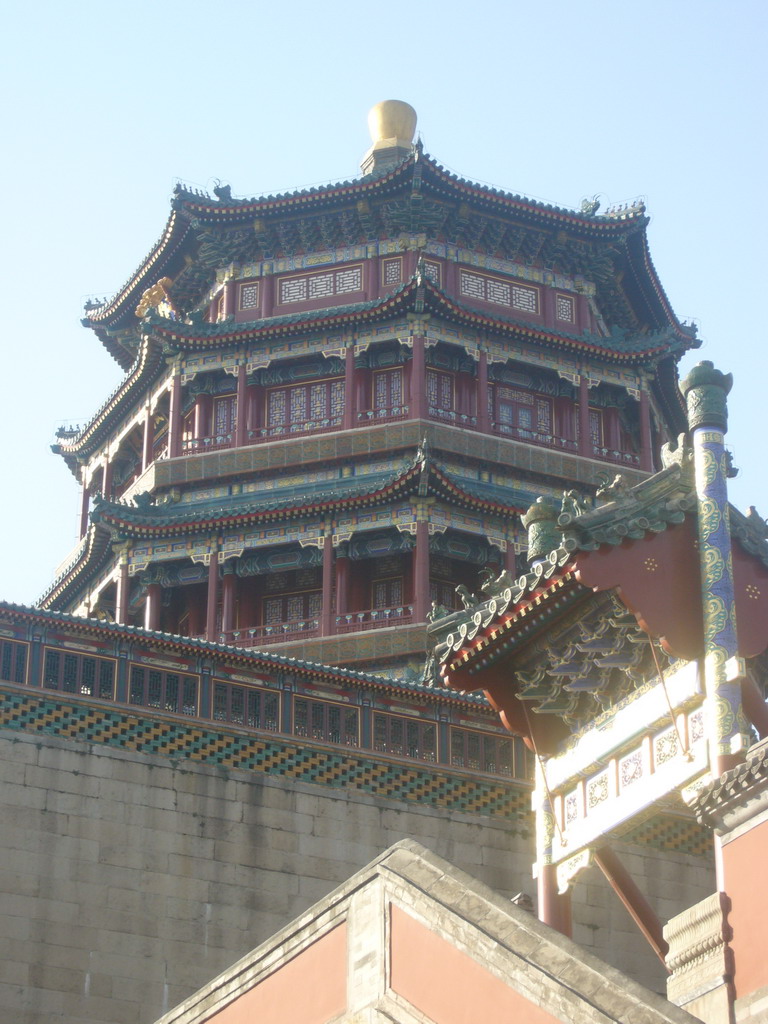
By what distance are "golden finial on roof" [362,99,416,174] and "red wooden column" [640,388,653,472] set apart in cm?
707

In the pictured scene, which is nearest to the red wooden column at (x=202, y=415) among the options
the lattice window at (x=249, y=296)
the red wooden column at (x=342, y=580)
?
the lattice window at (x=249, y=296)

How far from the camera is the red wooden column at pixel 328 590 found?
3120 cm

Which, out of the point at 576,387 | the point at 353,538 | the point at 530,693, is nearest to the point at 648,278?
the point at 576,387

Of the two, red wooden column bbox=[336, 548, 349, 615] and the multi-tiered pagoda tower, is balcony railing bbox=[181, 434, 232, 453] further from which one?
red wooden column bbox=[336, 548, 349, 615]

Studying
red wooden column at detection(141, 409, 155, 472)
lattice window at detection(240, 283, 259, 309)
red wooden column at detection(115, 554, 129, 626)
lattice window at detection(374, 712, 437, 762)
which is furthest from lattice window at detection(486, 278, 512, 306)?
lattice window at detection(374, 712, 437, 762)

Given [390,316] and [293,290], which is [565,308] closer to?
[390,316]

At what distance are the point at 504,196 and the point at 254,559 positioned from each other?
8.66 meters

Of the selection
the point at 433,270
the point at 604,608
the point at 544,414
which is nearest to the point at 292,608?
the point at 544,414

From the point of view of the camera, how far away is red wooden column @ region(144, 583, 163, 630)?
32.8 metres

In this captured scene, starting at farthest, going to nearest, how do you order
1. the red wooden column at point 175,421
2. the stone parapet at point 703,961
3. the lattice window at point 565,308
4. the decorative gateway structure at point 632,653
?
the lattice window at point 565,308
the red wooden column at point 175,421
the decorative gateway structure at point 632,653
the stone parapet at point 703,961

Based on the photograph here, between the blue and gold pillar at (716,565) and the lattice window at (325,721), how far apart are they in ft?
31.8

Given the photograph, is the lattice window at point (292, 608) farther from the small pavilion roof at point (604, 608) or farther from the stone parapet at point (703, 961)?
the stone parapet at point (703, 961)

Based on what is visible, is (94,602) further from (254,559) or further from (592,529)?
(592,529)

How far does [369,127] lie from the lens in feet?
128
